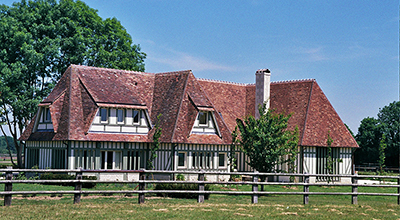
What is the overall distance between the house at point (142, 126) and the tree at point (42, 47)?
6.43m

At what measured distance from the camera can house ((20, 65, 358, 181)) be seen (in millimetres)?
37250

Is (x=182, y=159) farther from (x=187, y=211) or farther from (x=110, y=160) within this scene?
(x=187, y=211)

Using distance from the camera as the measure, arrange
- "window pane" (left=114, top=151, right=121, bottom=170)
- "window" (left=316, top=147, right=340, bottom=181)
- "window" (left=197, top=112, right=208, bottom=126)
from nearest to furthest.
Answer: "window pane" (left=114, top=151, right=121, bottom=170) < "window" (left=197, top=112, right=208, bottom=126) < "window" (left=316, top=147, right=340, bottom=181)

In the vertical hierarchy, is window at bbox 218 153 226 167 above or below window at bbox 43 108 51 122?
below

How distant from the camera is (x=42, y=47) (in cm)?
4572

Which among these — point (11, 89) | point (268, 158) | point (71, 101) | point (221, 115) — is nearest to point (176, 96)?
point (221, 115)

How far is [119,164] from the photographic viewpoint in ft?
126

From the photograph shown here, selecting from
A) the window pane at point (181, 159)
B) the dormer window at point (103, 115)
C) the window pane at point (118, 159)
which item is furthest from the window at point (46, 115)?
the window pane at point (181, 159)

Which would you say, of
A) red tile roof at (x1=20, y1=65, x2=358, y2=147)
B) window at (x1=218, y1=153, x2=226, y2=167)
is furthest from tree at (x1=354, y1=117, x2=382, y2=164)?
window at (x1=218, y1=153, x2=226, y2=167)

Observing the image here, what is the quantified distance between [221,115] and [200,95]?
12.4 ft

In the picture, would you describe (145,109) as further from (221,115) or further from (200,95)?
(221,115)

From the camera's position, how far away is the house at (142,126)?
3725 cm

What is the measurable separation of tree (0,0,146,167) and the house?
643 centimetres

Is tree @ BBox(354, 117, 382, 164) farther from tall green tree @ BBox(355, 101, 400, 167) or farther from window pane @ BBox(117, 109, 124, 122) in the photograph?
window pane @ BBox(117, 109, 124, 122)
